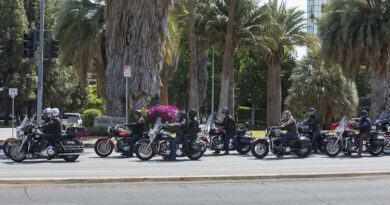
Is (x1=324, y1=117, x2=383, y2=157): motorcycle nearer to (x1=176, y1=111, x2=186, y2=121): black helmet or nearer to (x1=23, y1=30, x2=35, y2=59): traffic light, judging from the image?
(x1=176, y1=111, x2=186, y2=121): black helmet

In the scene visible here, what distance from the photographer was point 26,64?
166 ft

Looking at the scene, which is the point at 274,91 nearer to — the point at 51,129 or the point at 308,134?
the point at 308,134

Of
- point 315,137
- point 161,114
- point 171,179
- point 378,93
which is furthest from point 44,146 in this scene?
point 378,93

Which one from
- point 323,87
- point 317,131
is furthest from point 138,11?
point 323,87

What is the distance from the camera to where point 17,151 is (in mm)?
13734

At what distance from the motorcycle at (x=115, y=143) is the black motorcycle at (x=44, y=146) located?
1154 mm

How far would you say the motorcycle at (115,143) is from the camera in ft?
50.5

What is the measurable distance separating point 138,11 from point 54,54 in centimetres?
702

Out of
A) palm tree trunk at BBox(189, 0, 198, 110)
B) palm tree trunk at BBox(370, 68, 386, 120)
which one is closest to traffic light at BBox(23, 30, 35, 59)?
palm tree trunk at BBox(189, 0, 198, 110)

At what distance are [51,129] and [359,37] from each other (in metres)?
18.6

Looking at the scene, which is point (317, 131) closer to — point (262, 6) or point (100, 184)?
point (100, 184)

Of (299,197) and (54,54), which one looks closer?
(299,197)

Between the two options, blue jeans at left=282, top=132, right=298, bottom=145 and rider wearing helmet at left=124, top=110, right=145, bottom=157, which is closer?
rider wearing helmet at left=124, top=110, right=145, bottom=157

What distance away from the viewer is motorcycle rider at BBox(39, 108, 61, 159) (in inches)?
548
